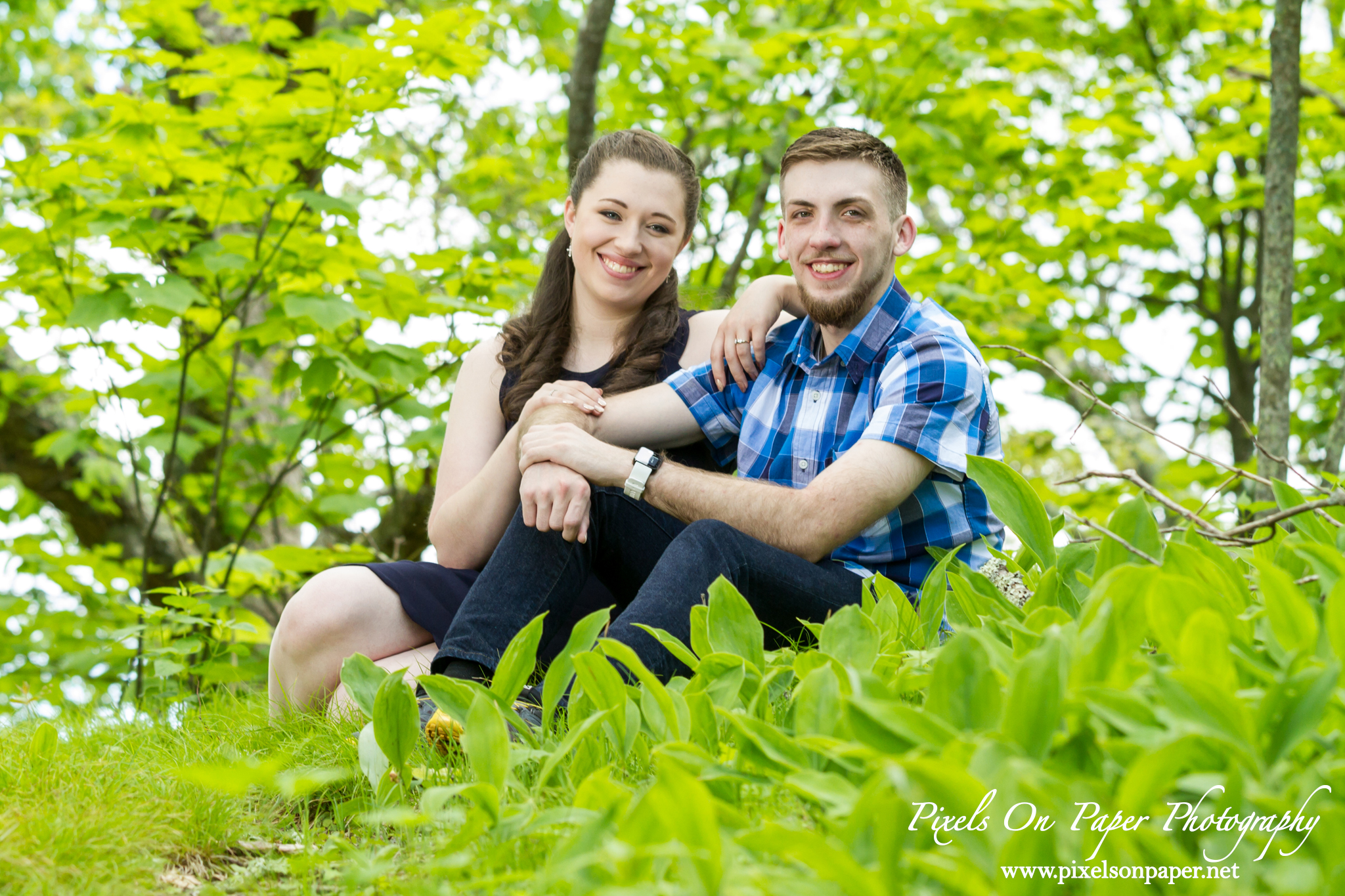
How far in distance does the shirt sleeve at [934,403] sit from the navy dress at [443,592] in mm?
722

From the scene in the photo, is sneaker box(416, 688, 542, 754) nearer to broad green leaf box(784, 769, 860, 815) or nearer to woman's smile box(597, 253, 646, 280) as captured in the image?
broad green leaf box(784, 769, 860, 815)

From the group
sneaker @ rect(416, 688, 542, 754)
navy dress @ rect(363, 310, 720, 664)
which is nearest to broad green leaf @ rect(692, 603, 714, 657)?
sneaker @ rect(416, 688, 542, 754)

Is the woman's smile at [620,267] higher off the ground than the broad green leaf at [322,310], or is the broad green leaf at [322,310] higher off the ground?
the woman's smile at [620,267]

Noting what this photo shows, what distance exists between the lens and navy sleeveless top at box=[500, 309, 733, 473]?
2.59 m

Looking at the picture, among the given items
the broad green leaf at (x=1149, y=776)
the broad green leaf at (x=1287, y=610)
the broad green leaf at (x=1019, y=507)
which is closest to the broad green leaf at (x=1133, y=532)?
the broad green leaf at (x=1019, y=507)

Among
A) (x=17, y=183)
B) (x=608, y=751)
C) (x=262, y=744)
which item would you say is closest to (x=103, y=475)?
(x=17, y=183)

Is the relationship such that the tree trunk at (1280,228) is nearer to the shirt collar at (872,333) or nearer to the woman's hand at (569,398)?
the shirt collar at (872,333)

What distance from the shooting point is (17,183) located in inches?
119

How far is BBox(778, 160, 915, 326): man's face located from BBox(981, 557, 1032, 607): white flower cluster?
2.17 feet

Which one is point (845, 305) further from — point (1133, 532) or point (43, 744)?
point (43, 744)

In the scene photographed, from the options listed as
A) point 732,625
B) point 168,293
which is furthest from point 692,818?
point 168,293

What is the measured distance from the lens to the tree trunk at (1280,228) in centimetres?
279

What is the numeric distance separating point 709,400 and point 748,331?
0.20 m

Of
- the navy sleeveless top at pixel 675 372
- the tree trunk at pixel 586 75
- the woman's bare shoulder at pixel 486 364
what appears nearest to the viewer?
the navy sleeveless top at pixel 675 372
